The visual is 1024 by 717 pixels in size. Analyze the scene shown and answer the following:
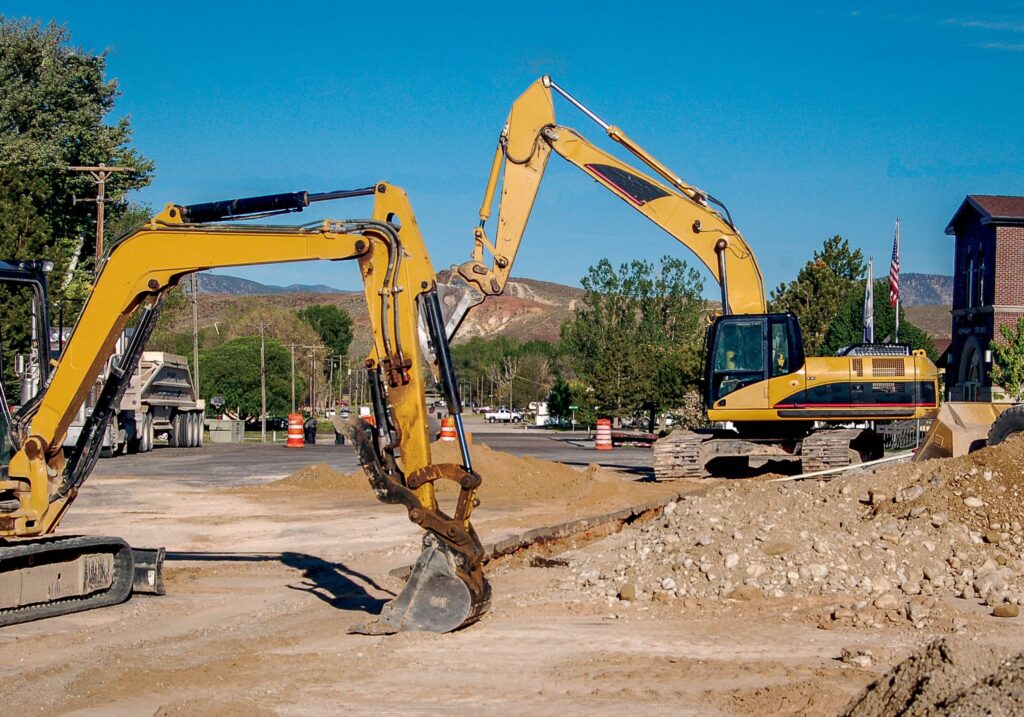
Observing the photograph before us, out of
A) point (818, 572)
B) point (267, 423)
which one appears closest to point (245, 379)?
point (267, 423)

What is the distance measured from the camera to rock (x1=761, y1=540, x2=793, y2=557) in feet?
41.3

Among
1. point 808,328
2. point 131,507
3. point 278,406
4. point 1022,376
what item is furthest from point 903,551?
point 278,406

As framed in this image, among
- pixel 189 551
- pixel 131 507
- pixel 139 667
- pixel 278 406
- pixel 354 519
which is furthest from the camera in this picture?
pixel 278 406

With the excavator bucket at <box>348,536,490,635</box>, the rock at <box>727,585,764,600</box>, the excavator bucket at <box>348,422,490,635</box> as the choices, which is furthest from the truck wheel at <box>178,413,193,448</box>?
the excavator bucket at <box>348,536,490,635</box>

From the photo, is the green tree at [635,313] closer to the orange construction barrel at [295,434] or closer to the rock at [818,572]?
the orange construction barrel at [295,434]

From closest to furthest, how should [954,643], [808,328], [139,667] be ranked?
[954,643], [139,667], [808,328]

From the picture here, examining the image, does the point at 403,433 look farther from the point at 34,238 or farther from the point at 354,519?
the point at 34,238

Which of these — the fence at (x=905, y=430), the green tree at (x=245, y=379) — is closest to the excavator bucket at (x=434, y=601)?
the fence at (x=905, y=430)

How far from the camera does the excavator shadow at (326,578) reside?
12.2m

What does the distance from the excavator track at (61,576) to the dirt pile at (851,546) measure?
4526 mm

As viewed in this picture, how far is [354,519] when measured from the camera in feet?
62.4

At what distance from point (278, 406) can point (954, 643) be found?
285ft

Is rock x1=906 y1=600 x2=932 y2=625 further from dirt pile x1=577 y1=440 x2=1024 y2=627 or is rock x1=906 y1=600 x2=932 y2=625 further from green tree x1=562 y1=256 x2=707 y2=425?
green tree x1=562 y1=256 x2=707 y2=425

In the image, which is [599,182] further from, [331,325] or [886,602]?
[331,325]
